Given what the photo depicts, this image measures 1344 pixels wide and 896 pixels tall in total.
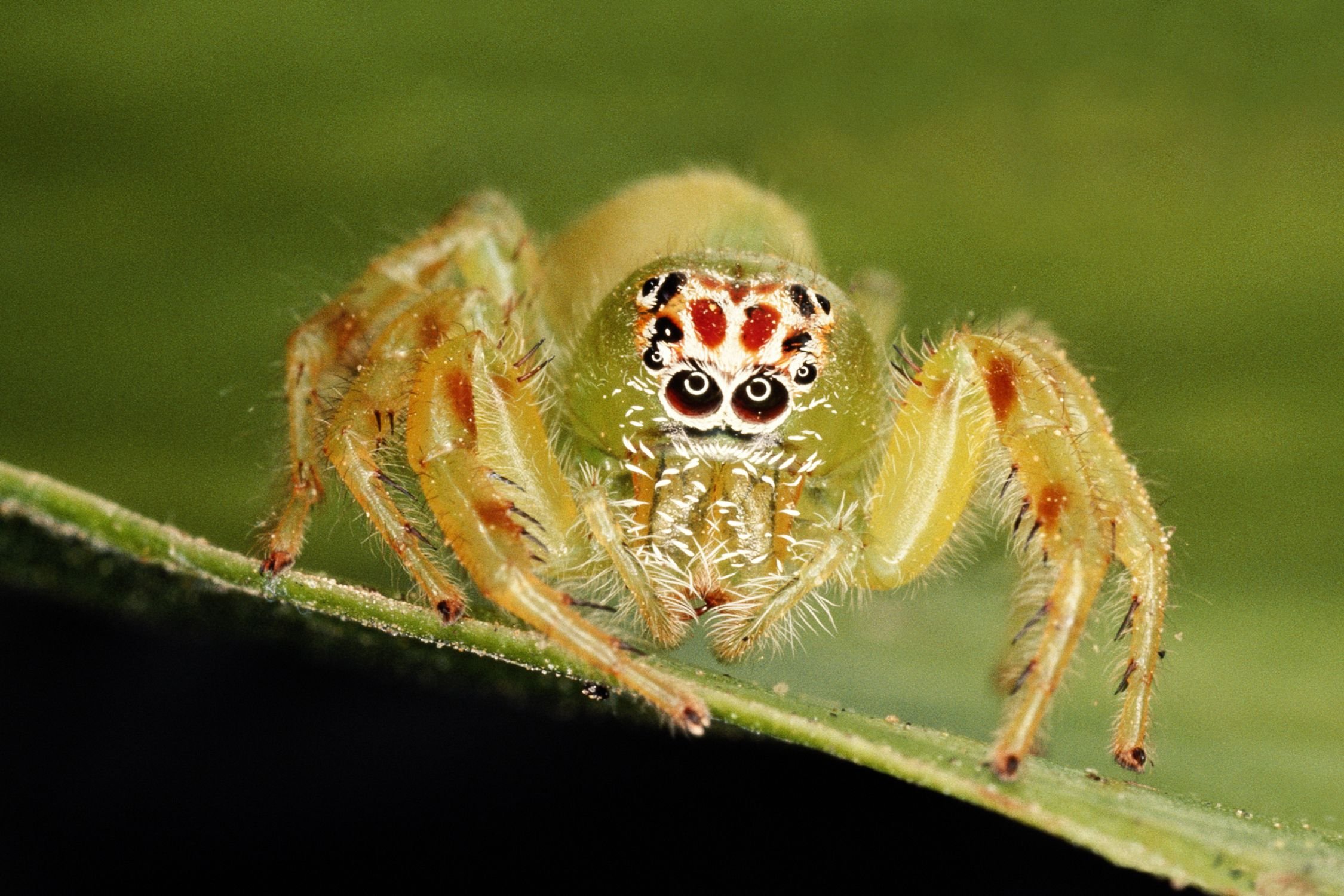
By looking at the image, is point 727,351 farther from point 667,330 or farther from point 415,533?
point 415,533

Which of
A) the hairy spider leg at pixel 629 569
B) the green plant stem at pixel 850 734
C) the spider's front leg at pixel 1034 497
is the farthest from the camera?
the hairy spider leg at pixel 629 569

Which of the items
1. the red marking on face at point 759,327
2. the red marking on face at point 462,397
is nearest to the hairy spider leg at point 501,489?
the red marking on face at point 462,397

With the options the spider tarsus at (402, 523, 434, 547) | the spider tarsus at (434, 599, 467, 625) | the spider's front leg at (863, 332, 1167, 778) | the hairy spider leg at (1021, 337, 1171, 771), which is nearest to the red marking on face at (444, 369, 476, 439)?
the spider tarsus at (402, 523, 434, 547)

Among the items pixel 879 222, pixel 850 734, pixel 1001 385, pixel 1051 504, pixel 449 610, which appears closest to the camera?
pixel 850 734

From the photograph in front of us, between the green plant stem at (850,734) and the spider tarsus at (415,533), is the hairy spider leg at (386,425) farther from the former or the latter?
the green plant stem at (850,734)

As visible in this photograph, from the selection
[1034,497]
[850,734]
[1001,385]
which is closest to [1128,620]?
[1034,497]

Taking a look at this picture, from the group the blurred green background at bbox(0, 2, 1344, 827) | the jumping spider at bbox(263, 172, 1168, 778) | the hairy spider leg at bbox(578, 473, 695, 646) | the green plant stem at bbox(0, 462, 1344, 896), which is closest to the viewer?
the green plant stem at bbox(0, 462, 1344, 896)

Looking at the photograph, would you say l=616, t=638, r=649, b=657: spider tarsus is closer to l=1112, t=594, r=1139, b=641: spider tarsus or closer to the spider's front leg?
the spider's front leg
